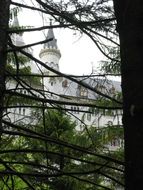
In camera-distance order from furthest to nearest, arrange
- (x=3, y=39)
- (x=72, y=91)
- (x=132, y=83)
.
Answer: (x=72, y=91) → (x=3, y=39) → (x=132, y=83)

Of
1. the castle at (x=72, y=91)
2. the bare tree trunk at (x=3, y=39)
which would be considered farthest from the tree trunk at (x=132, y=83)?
the bare tree trunk at (x=3, y=39)

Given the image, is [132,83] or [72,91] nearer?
[132,83]

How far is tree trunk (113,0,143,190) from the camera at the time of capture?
0.98 meters

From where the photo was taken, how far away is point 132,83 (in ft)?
3.45

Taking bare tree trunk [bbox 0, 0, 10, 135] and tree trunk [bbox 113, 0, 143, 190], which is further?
bare tree trunk [bbox 0, 0, 10, 135]

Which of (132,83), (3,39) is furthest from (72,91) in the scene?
(132,83)

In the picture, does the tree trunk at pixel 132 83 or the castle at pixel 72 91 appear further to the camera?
the castle at pixel 72 91

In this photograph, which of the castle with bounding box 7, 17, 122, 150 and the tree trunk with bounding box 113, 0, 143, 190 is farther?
the castle with bounding box 7, 17, 122, 150

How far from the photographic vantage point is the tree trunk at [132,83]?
983 millimetres

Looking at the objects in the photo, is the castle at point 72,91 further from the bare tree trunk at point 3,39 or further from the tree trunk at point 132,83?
the tree trunk at point 132,83

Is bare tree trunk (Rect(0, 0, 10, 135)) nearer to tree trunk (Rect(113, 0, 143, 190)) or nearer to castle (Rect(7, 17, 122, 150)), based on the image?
castle (Rect(7, 17, 122, 150))

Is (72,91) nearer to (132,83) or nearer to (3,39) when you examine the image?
(3,39)

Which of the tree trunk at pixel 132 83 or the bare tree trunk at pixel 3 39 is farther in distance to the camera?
the bare tree trunk at pixel 3 39

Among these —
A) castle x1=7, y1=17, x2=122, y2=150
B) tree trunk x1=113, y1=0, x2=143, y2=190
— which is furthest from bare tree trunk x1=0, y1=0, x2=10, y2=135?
→ tree trunk x1=113, y1=0, x2=143, y2=190
